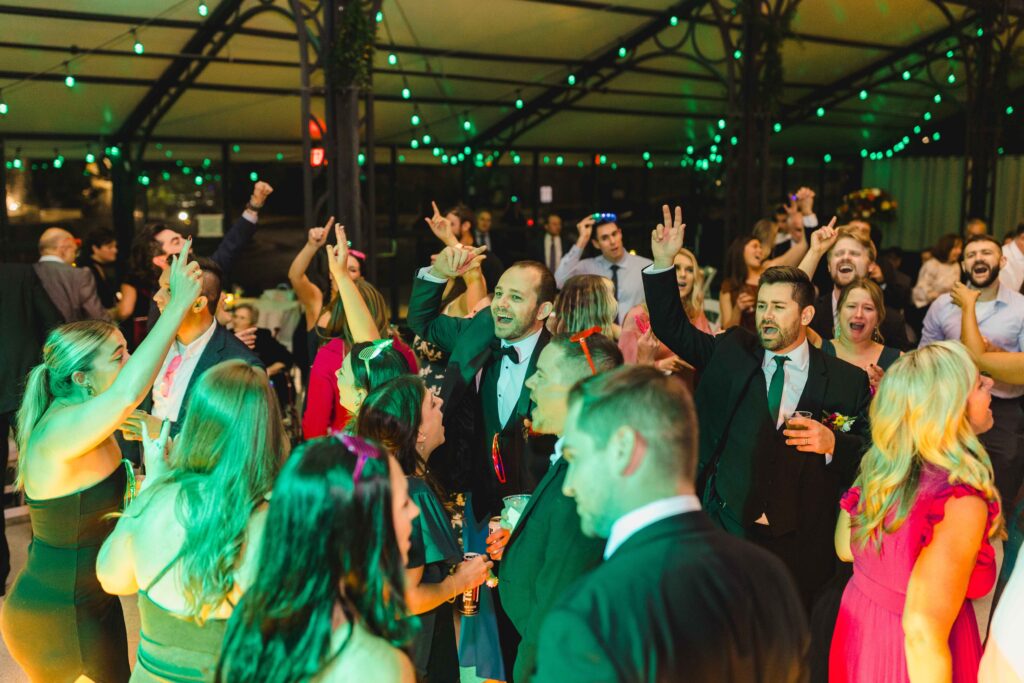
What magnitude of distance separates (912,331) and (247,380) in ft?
A: 18.5

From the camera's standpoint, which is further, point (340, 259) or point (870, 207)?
point (870, 207)

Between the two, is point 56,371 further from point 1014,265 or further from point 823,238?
point 1014,265

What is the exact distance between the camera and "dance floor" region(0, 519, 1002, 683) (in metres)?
3.28

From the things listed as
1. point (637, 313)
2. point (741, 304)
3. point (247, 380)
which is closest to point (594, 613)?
point (247, 380)

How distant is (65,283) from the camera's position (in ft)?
15.7

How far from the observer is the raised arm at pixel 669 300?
9.59ft

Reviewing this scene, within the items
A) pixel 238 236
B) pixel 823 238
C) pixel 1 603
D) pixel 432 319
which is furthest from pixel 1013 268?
pixel 1 603

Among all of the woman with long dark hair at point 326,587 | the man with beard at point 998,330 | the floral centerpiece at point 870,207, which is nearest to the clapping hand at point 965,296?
the man with beard at point 998,330

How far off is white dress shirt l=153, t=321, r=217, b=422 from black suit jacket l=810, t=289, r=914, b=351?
2.67 m

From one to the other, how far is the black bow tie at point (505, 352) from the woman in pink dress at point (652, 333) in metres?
0.53

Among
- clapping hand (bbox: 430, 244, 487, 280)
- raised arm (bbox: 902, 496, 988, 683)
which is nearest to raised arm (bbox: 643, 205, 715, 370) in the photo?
clapping hand (bbox: 430, 244, 487, 280)

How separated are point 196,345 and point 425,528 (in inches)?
69.9

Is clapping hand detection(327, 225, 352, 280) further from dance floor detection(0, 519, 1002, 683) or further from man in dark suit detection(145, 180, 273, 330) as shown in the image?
dance floor detection(0, 519, 1002, 683)

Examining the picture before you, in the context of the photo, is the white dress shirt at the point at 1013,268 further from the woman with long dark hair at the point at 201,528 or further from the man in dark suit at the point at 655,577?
the woman with long dark hair at the point at 201,528
